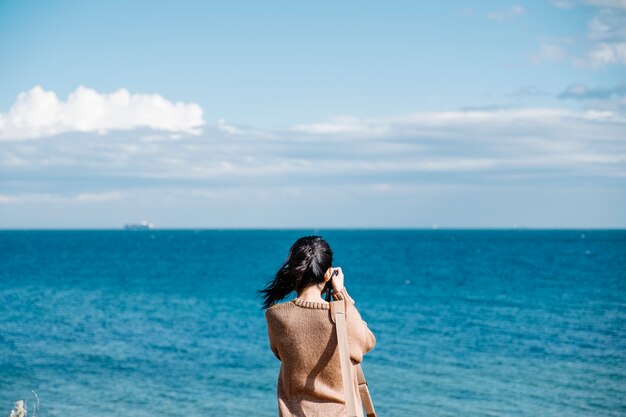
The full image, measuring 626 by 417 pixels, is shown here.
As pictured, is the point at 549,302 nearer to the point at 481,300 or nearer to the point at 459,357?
the point at 481,300

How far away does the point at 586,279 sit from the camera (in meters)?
50.5

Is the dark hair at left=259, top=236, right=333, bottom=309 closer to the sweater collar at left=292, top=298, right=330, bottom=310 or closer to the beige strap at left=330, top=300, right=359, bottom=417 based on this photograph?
the sweater collar at left=292, top=298, right=330, bottom=310

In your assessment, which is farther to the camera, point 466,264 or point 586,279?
point 466,264

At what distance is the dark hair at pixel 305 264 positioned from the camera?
11.1 ft

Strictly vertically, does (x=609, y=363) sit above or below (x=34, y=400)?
above

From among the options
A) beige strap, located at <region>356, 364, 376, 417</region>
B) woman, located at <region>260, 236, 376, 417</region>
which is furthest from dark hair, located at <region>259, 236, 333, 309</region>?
beige strap, located at <region>356, 364, 376, 417</region>

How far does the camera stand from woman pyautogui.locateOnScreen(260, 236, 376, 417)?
133 inches

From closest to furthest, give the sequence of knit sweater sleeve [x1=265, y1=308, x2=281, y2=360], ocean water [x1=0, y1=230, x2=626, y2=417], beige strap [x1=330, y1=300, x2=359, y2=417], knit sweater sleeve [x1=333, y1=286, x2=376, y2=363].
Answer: beige strap [x1=330, y1=300, x2=359, y2=417] < knit sweater sleeve [x1=333, y1=286, x2=376, y2=363] < knit sweater sleeve [x1=265, y1=308, x2=281, y2=360] < ocean water [x1=0, y1=230, x2=626, y2=417]

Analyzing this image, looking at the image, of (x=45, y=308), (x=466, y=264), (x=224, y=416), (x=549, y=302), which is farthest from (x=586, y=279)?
(x=224, y=416)

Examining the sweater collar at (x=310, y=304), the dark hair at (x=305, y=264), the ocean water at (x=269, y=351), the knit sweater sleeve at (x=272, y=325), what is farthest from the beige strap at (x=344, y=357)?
the ocean water at (x=269, y=351)

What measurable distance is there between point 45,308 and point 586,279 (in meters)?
38.2

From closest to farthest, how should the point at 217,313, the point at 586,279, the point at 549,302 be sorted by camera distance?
1. the point at 217,313
2. the point at 549,302
3. the point at 586,279

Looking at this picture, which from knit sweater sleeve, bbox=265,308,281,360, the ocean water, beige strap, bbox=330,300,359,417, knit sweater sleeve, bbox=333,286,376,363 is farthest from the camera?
the ocean water

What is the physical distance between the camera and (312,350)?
11.3 ft
